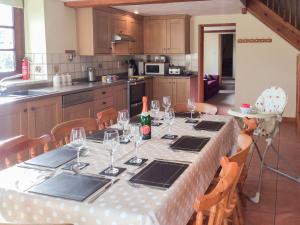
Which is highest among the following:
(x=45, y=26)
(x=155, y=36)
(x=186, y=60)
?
(x=155, y=36)

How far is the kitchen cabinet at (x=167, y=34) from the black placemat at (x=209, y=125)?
439 cm

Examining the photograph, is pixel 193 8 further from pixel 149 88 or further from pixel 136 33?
pixel 149 88

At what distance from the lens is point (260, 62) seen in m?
7.04

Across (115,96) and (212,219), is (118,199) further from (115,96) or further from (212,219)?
(115,96)

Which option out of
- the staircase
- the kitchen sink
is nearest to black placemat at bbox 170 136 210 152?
the kitchen sink

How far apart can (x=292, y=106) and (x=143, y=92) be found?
292 centimetres

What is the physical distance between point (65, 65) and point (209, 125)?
3146mm

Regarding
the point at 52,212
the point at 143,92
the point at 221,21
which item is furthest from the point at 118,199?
the point at 221,21

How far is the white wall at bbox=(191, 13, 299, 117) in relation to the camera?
684 centimetres

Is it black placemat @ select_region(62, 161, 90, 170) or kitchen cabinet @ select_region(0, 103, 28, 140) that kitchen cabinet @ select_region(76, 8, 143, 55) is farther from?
black placemat @ select_region(62, 161, 90, 170)

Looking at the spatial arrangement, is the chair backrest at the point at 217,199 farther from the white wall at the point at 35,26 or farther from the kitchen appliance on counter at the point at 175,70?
the kitchen appliance on counter at the point at 175,70

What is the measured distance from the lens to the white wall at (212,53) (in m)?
13.9

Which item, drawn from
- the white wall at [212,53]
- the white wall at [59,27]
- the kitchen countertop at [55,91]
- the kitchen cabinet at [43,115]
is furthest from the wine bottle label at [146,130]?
the white wall at [212,53]

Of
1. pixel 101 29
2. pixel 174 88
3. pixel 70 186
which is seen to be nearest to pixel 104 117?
pixel 70 186
